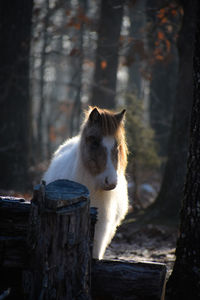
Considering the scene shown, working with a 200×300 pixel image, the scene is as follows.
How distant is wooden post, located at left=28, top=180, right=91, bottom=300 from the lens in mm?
3014

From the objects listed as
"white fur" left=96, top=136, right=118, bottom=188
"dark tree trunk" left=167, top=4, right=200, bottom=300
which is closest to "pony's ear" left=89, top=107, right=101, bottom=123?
"white fur" left=96, top=136, right=118, bottom=188

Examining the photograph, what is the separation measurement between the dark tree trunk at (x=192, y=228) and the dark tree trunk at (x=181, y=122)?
4.24 meters

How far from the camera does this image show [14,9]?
10.5 metres

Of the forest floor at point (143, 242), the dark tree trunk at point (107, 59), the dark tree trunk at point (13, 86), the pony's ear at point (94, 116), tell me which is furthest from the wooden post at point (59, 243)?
the dark tree trunk at point (107, 59)

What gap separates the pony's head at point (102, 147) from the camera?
461cm

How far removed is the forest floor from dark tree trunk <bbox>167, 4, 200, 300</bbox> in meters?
2.12

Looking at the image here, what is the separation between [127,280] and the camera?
3533 mm

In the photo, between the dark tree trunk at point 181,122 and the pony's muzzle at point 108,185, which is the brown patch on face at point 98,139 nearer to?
the pony's muzzle at point 108,185

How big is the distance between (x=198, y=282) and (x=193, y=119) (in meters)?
1.76

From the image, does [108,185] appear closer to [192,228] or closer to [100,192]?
[100,192]

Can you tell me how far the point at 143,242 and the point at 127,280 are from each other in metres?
4.25

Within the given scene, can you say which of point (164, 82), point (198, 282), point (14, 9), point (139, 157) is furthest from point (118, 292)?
point (164, 82)

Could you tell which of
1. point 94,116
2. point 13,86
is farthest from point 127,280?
point 13,86

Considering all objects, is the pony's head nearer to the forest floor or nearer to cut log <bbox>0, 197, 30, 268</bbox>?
cut log <bbox>0, 197, 30, 268</bbox>
